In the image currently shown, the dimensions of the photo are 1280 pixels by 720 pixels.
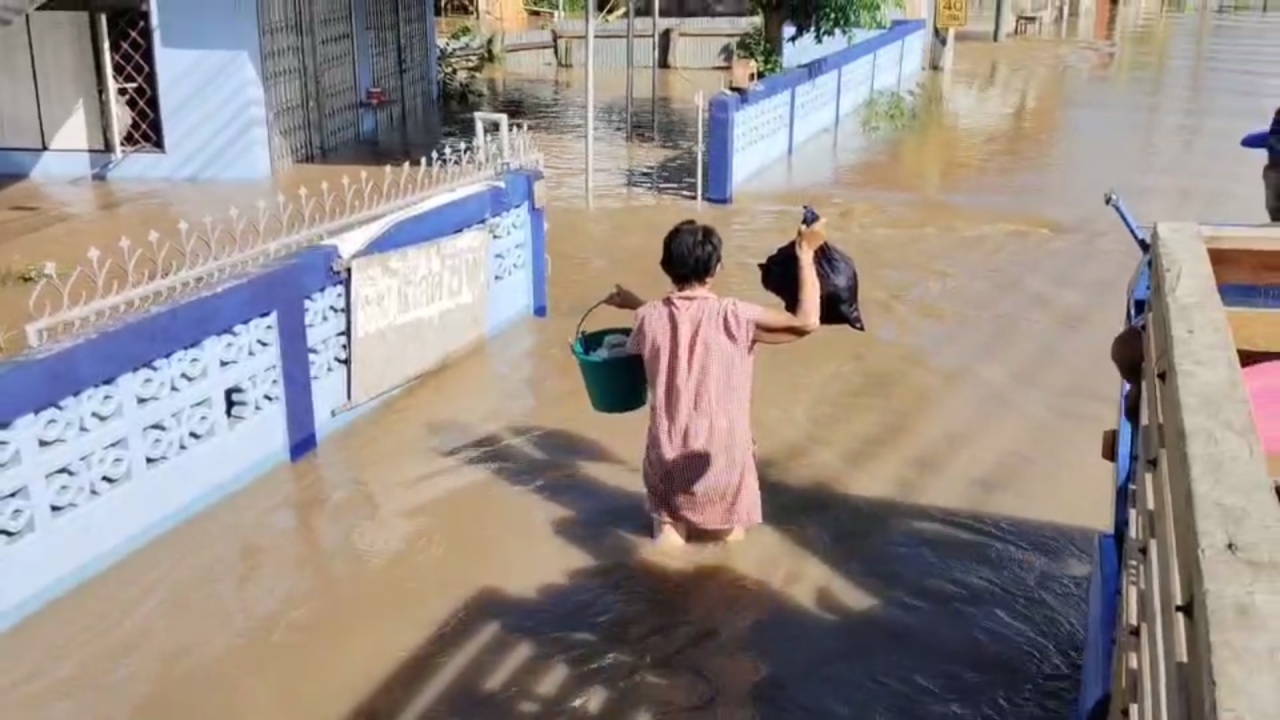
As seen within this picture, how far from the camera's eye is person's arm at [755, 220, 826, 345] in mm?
4449

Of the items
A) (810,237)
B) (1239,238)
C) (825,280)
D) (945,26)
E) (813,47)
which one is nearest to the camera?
(1239,238)

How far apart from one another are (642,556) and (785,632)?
30.2 inches

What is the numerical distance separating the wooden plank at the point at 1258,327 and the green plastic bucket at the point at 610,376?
2.14 meters

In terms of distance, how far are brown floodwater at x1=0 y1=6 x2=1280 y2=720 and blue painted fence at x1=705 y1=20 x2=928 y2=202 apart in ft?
8.19

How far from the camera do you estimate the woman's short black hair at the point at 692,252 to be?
462 centimetres

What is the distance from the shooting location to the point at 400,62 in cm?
1617

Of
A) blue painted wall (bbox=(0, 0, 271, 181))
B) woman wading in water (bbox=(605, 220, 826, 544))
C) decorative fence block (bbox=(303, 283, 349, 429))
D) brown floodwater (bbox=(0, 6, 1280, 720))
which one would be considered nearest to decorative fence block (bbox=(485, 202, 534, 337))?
brown floodwater (bbox=(0, 6, 1280, 720))

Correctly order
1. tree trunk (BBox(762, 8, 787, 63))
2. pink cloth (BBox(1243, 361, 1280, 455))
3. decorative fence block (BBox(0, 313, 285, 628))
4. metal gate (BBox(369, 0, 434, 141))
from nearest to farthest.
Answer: pink cloth (BBox(1243, 361, 1280, 455))
decorative fence block (BBox(0, 313, 285, 628))
tree trunk (BBox(762, 8, 787, 63))
metal gate (BBox(369, 0, 434, 141))

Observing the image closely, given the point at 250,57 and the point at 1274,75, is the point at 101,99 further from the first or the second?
the point at 1274,75

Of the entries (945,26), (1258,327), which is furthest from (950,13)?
(1258,327)

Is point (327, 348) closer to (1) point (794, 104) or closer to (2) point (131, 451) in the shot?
(2) point (131, 451)

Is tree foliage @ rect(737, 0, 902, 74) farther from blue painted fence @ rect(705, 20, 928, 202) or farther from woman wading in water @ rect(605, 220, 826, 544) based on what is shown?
woman wading in water @ rect(605, 220, 826, 544)

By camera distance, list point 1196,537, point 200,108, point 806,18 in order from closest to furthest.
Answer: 1. point 1196,537
2. point 200,108
3. point 806,18

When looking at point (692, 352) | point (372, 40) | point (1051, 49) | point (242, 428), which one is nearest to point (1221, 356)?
point (692, 352)
